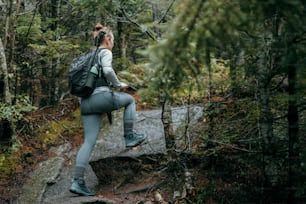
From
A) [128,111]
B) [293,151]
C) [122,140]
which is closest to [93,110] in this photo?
[128,111]

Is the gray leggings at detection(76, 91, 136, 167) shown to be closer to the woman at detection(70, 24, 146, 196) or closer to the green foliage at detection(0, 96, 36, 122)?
the woman at detection(70, 24, 146, 196)

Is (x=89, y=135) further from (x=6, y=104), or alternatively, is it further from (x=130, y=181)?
(x=6, y=104)

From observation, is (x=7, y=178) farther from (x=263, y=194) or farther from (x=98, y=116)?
(x=263, y=194)

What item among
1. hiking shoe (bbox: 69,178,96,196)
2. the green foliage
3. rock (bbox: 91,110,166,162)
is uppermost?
the green foliage

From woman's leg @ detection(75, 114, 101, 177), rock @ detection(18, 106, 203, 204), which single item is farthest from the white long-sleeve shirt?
rock @ detection(18, 106, 203, 204)

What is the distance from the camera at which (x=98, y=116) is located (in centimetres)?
558

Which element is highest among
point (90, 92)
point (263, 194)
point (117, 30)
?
point (117, 30)

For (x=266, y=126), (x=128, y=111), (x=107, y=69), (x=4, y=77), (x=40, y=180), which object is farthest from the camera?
(x=4, y=77)

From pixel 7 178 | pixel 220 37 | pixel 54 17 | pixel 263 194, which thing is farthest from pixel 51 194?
pixel 54 17

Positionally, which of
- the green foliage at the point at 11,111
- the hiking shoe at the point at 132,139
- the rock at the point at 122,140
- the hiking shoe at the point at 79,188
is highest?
the green foliage at the point at 11,111

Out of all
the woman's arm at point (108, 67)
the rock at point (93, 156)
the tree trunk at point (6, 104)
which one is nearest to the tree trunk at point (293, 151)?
the rock at point (93, 156)

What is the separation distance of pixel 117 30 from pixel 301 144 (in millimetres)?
7552

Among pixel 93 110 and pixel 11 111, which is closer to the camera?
pixel 93 110

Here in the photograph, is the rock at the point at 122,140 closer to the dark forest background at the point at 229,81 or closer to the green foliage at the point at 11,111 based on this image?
the dark forest background at the point at 229,81
